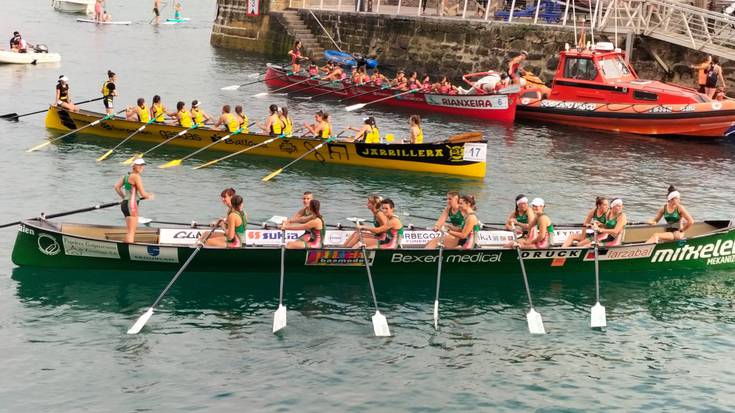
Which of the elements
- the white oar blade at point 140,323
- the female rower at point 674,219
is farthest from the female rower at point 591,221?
the white oar blade at point 140,323

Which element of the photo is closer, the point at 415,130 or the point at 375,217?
the point at 375,217

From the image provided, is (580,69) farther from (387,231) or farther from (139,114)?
(387,231)

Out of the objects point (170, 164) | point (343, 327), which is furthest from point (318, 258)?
point (170, 164)

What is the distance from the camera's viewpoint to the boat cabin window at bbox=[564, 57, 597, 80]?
39.5 metres

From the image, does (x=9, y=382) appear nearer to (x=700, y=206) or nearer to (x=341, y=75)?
(x=700, y=206)

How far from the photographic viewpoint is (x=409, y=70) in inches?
2094

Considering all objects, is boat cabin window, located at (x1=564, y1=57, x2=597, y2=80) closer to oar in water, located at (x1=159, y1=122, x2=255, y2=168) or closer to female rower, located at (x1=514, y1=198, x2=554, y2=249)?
oar in water, located at (x1=159, y1=122, x2=255, y2=168)

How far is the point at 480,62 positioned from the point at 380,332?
1265 inches

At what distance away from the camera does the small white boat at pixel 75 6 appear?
83000mm

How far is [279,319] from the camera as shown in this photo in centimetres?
1925

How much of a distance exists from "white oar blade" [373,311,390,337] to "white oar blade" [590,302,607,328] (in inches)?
164

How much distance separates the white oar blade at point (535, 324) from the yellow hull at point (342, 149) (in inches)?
462

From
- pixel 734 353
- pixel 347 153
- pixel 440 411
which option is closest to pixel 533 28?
pixel 347 153

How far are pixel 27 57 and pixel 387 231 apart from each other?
120 ft
